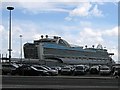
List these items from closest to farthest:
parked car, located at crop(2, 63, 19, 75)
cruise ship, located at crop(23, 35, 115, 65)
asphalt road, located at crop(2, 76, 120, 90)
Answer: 1. asphalt road, located at crop(2, 76, 120, 90)
2. parked car, located at crop(2, 63, 19, 75)
3. cruise ship, located at crop(23, 35, 115, 65)

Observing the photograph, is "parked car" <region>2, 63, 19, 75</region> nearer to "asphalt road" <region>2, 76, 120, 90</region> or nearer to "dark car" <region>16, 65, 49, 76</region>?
"dark car" <region>16, 65, 49, 76</region>

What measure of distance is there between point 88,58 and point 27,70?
4059 inches

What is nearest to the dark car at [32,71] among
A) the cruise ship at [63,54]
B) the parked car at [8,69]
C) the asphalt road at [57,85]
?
the parked car at [8,69]

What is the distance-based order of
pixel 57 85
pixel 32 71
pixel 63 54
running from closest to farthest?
pixel 57 85 < pixel 32 71 < pixel 63 54

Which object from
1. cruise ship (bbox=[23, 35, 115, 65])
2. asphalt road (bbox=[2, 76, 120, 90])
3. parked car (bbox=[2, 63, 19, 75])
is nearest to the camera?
→ asphalt road (bbox=[2, 76, 120, 90])

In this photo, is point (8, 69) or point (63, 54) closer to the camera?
point (8, 69)

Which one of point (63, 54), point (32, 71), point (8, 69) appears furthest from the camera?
point (63, 54)

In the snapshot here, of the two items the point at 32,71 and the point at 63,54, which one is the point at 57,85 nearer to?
the point at 32,71

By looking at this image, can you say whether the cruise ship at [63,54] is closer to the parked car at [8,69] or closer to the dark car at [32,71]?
the parked car at [8,69]

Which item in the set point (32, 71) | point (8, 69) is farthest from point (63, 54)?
point (32, 71)

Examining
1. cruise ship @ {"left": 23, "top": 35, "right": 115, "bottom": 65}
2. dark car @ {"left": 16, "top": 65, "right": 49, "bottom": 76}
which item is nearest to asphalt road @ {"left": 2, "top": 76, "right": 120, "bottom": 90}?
dark car @ {"left": 16, "top": 65, "right": 49, "bottom": 76}

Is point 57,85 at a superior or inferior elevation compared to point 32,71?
inferior

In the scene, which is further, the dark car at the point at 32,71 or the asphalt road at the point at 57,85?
the dark car at the point at 32,71

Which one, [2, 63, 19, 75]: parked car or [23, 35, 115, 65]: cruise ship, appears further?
[23, 35, 115, 65]: cruise ship
